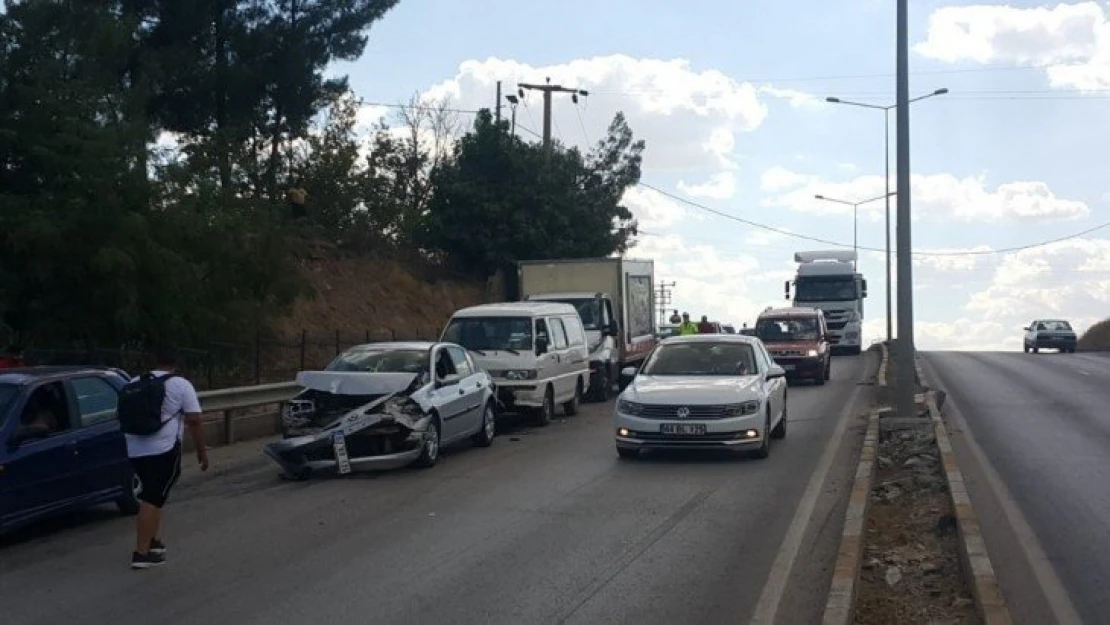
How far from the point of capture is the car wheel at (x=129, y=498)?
11.5m

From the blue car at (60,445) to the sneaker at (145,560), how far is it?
1396 mm

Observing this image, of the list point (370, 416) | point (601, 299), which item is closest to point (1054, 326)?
point (601, 299)

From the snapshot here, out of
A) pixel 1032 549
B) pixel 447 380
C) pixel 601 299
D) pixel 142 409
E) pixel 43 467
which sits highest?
pixel 601 299

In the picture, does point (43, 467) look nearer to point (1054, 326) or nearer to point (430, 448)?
point (430, 448)

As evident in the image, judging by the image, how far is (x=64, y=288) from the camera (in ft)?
63.9

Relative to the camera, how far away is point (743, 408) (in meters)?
14.7

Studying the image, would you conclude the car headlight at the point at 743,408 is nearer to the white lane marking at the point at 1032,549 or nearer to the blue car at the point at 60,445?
the white lane marking at the point at 1032,549

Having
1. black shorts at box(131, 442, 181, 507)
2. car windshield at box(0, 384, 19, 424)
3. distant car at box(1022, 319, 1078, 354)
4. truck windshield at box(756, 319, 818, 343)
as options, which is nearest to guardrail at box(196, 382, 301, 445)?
car windshield at box(0, 384, 19, 424)

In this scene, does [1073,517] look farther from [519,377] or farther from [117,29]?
[117,29]

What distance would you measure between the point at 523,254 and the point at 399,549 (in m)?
34.0

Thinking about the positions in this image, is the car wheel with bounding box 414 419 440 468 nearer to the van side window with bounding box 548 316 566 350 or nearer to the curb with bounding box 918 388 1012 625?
the curb with bounding box 918 388 1012 625

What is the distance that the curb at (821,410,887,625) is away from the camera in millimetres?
7203

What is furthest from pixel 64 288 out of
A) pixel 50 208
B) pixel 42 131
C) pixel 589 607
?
pixel 589 607

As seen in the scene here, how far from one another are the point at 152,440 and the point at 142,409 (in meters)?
0.25
